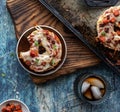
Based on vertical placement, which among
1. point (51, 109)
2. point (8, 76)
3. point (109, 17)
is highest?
point (109, 17)

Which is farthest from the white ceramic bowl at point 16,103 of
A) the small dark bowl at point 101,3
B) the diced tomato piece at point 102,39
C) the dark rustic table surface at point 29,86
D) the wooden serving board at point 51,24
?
the small dark bowl at point 101,3

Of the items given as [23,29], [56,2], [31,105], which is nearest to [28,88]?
[31,105]

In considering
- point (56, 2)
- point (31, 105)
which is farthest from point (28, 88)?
point (56, 2)

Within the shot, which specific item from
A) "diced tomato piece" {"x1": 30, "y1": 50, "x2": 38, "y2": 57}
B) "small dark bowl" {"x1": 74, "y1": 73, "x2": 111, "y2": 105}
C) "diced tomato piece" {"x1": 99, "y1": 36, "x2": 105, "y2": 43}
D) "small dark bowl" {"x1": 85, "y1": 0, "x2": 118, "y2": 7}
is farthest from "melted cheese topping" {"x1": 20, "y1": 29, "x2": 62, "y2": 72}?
"small dark bowl" {"x1": 85, "y1": 0, "x2": 118, "y2": 7}

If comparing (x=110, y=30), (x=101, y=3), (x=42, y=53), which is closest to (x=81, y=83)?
(x=42, y=53)

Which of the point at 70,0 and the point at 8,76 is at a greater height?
the point at 70,0

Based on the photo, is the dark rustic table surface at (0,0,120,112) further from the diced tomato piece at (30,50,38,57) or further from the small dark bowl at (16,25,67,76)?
the diced tomato piece at (30,50,38,57)

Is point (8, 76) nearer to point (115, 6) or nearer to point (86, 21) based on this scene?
point (86, 21)

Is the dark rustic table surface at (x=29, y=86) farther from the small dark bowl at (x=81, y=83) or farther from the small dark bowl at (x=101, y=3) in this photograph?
the small dark bowl at (x=101, y=3)
